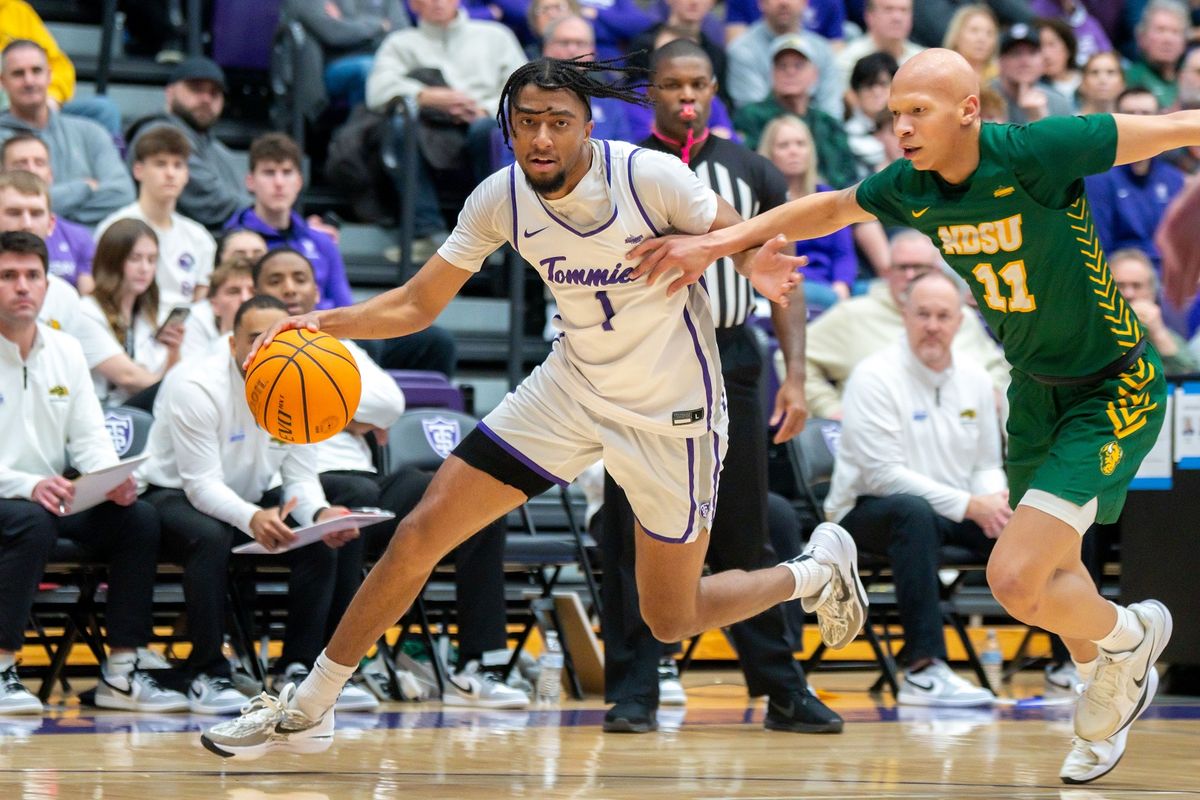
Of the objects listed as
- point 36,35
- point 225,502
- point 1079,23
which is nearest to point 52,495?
point 225,502

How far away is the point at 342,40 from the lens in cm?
1107

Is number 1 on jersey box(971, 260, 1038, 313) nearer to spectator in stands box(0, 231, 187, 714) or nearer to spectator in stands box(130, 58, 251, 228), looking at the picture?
spectator in stands box(0, 231, 187, 714)

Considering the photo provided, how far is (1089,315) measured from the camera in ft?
16.9

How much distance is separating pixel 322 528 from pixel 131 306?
2017mm

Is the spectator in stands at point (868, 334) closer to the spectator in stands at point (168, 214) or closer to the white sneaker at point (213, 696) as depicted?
the spectator in stands at point (168, 214)

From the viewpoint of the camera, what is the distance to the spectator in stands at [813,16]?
1326 centimetres

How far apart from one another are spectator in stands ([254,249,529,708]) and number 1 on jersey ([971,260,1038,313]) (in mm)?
3027

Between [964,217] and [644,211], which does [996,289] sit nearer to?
[964,217]

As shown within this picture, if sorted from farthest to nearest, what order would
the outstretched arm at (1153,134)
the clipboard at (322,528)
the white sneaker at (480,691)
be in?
the white sneaker at (480,691) → the clipboard at (322,528) → the outstretched arm at (1153,134)

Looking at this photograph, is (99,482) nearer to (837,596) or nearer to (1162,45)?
(837,596)

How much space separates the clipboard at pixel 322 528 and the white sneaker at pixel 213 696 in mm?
543

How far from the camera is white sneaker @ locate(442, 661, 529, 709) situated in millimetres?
7496

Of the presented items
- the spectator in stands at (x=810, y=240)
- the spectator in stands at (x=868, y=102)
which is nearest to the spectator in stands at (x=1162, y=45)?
the spectator in stands at (x=868, y=102)

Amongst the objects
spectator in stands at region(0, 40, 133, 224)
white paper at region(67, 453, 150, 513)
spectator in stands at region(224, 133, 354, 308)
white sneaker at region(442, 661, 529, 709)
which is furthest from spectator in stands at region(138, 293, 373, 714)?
spectator in stands at region(0, 40, 133, 224)
